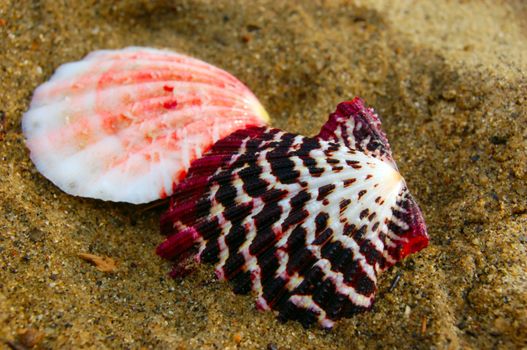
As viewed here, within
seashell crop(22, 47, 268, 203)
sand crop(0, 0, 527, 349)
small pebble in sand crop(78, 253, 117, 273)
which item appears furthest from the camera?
seashell crop(22, 47, 268, 203)

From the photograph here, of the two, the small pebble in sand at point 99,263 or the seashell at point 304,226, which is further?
the small pebble in sand at point 99,263

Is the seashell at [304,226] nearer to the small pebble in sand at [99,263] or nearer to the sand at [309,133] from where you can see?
the sand at [309,133]

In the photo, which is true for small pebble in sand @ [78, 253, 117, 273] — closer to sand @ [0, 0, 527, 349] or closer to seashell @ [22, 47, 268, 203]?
sand @ [0, 0, 527, 349]

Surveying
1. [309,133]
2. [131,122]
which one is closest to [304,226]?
[309,133]

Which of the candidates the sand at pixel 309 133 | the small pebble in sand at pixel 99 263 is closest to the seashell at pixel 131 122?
the sand at pixel 309 133

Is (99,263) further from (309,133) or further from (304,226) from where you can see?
(309,133)

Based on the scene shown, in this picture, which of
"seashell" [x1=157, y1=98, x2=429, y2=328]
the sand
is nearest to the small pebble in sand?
the sand

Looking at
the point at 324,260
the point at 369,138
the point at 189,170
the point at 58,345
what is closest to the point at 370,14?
the point at 369,138
